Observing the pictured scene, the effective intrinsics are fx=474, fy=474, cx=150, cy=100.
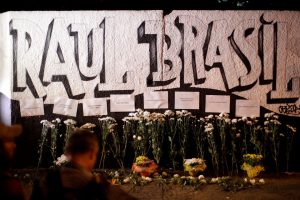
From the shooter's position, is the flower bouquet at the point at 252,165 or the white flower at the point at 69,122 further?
the white flower at the point at 69,122

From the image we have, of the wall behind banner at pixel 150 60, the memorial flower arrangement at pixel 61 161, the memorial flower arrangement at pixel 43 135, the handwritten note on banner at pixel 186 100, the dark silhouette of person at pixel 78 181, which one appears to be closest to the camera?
the dark silhouette of person at pixel 78 181

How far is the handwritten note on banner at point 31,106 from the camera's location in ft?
29.0

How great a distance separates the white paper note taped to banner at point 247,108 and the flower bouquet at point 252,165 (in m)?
0.89

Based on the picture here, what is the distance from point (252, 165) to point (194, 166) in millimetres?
1010

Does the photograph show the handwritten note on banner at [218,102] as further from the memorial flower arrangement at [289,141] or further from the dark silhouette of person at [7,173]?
the dark silhouette of person at [7,173]

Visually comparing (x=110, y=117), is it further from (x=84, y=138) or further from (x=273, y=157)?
(x=84, y=138)

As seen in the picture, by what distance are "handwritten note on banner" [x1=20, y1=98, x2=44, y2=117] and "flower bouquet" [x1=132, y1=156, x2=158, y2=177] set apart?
7.01 ft

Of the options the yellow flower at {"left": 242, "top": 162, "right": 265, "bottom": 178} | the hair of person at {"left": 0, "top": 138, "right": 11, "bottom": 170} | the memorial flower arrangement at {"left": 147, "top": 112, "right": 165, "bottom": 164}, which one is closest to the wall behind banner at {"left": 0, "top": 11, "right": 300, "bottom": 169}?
the memorial flower arrangement at {"left": 147, "top": 112, "right": 165, "bottom": 164}

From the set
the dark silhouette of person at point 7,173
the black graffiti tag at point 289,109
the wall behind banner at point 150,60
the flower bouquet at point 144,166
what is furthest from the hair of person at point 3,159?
the black graffiti tag at point 289,109

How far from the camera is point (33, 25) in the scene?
878cm

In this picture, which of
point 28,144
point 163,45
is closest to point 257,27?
point 163,45

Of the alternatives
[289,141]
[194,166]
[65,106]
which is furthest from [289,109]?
[65,106]

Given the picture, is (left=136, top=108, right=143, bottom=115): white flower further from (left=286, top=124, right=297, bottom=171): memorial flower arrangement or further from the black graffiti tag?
(left=286, top=124, right=297, bottom=171): memorial flower arrangement

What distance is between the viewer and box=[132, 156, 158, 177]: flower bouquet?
812 centimetres
